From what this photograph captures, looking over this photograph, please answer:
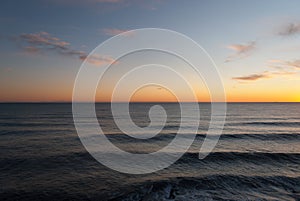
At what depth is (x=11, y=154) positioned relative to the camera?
21422 mm

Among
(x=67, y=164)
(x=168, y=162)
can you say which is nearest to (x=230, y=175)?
(x=168, y=162)

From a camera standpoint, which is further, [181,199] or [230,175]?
[230,175]

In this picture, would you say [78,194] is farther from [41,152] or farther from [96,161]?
[41,152]

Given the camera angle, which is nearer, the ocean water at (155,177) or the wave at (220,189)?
the wave at (220,189)

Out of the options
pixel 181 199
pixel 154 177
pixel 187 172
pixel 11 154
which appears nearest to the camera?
pixel 181 199

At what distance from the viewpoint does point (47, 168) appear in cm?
1759

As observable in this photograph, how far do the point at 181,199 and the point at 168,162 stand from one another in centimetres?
774

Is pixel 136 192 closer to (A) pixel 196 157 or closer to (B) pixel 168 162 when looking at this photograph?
(B) pixel 168 162

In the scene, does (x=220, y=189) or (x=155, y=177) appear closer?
(x=220, y=189)

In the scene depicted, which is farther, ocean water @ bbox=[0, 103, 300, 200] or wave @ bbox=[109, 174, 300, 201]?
ocean water @ bbox=[0, 103, 300, 200]

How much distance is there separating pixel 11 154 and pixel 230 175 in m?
21.0

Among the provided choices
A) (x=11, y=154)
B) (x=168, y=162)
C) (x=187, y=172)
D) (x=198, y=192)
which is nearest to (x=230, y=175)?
(x=187, y=172)

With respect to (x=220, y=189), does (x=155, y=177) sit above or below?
above

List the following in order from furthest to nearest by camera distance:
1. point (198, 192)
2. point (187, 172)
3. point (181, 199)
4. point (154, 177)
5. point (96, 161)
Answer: point (96, 161)
point (187, 172)
point (154, 177)
point (198, 192)
point (181, 199)
